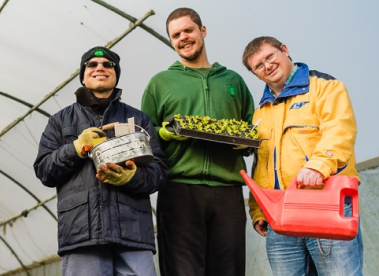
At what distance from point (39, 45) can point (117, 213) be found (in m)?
3.33

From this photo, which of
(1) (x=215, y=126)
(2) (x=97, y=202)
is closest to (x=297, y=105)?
(1) (x=215, y=126)

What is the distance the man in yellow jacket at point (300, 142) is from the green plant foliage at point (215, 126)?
0.25ft

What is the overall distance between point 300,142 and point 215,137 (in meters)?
0.42

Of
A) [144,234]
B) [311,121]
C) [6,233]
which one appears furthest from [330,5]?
[6,233]

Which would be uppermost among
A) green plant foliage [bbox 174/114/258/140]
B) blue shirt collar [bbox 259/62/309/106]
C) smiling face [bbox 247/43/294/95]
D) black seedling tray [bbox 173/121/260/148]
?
smiling face [bbox 247/43/294/95]

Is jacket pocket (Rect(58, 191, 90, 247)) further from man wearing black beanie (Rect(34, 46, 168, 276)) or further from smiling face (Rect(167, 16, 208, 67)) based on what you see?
smiling face (Rect(167, 16, 208, 67))

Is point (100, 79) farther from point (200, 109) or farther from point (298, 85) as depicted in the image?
point (298, 85)

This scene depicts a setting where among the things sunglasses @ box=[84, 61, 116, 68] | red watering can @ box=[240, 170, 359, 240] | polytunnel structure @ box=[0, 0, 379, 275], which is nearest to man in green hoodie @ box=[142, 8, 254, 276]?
sunglasses @ box=[84, 61, 116, 68]

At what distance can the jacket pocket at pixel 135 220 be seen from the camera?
2650 millimetres

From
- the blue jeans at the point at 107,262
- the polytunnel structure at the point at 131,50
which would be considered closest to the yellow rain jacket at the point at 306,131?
the blue jeans at the point at 107,262

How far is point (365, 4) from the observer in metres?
3.61

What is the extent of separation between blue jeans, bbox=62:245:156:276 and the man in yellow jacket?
583 millimetres

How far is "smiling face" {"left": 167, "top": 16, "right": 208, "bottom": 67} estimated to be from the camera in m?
3.22

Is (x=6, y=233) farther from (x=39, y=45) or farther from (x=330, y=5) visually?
(x=330, y=5)
